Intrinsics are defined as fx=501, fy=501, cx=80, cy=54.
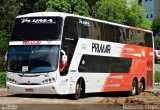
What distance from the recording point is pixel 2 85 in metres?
33.2

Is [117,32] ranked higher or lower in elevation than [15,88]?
higher

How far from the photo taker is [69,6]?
56562 mm

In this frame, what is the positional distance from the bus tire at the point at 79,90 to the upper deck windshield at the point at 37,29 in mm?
2669

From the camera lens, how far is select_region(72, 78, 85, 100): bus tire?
22073 mm

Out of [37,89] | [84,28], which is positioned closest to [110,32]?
[84,28]

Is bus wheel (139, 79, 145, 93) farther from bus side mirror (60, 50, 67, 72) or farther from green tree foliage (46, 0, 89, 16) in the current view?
green tree foliage (46, 0, 89, 16)

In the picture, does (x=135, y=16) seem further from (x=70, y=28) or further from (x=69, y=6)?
(x=70, y=28)

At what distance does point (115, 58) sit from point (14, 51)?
682cm

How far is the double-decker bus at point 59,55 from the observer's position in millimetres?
20906

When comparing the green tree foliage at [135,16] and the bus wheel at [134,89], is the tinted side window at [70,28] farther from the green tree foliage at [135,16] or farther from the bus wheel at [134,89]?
the green tree foliage at [135,16]

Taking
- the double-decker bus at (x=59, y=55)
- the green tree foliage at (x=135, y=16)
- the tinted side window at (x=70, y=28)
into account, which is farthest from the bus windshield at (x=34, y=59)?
the green tree foliage at (x=135, y=16)

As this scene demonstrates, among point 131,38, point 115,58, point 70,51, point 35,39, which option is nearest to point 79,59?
point 70,51

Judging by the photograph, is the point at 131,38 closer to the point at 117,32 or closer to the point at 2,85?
the point at 117,32

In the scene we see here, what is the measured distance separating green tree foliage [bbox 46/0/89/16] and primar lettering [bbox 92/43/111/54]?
29891 millimetres
